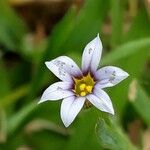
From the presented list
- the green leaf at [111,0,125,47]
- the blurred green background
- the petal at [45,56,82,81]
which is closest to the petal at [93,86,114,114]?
the petal at [45,56,82,81]

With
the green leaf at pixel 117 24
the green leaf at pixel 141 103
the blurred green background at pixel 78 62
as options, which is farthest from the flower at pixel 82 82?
the green leaf at pixel 117 24

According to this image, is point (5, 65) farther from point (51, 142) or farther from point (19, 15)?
point (51, 142)

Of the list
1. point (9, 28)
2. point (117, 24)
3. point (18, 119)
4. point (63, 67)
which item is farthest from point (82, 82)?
point (9, 28)

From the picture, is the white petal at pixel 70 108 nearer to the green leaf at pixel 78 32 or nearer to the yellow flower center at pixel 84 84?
the yellow flower center at pixel 84 84

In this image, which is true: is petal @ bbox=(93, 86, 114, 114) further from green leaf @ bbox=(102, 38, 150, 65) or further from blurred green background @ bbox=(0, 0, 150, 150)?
green leaf @ bbox=(102, 38, 150, 65)

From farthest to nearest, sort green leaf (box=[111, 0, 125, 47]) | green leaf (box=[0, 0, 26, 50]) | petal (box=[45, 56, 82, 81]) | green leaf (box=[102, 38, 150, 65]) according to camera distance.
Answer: green leaf (box=[0, 0, 26, 50]) < green leaf (box=[111, 0, 125, 47]) < green leaf (box=[102, 38, 150, 65]) < petal (box=[45, 56, 82, 81])

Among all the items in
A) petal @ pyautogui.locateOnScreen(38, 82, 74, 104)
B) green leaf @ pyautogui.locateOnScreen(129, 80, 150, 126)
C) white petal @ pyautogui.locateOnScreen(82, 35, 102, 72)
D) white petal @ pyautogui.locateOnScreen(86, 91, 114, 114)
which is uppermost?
white petal @ pyautogui.locateOnScreen(82, 35, 102, 72)

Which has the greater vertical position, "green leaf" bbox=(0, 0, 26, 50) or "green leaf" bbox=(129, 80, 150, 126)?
"green leaf" bbox=(0, 0, 26, 50)
